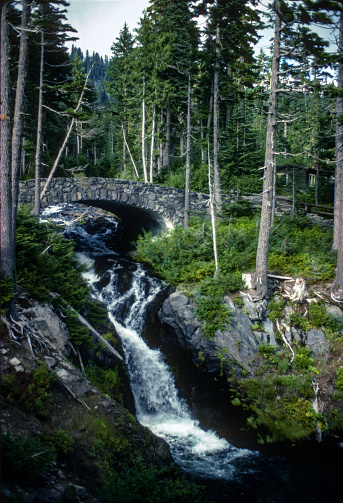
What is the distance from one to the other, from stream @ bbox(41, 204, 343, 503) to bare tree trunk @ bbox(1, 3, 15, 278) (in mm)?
3991

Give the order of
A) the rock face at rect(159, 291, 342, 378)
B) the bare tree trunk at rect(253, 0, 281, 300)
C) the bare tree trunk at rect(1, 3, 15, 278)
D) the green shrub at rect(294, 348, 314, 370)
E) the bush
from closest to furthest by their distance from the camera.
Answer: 1. the bush
2. the bare tree trunk at rect(1, 3, 15, 278)
3. the green shrub at rect(294, 348, 314, 370)
4. the rock face at rect(159, 291, 342, 378)
5. the bare tree trunk at rect(253, 0, 281, 300)

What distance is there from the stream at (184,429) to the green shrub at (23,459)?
3.93 meters

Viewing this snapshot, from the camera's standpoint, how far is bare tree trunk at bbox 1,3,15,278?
22.3ft

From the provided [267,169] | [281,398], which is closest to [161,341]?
[281,398]

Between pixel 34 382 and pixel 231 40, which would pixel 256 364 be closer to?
pixel 34 382

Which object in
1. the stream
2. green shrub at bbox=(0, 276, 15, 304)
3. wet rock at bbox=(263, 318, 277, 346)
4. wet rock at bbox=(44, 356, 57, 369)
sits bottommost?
the stream

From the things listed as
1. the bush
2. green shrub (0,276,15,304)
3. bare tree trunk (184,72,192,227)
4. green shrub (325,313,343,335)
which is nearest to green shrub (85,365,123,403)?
the bush

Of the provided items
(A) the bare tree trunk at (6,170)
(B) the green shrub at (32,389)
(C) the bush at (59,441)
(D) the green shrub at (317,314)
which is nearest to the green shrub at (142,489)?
(C) the bush at (59,441)

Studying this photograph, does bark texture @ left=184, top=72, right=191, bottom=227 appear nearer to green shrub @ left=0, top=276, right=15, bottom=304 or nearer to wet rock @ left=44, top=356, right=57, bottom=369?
green shrub @ left=0, top=276, right=15, bottom=304

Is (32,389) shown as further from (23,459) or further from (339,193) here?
(339,193)

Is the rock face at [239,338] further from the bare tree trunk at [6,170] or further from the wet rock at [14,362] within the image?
the bare tree trunk at [6,170]

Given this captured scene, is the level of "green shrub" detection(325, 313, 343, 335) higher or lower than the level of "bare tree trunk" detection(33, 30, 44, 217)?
lower

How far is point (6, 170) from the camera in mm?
7016

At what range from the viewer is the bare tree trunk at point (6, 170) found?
6805mm
